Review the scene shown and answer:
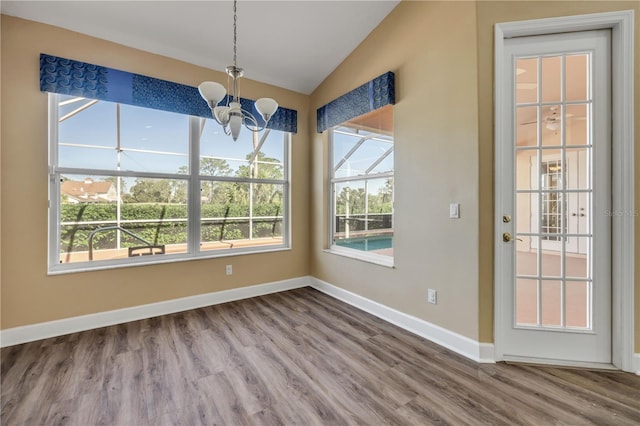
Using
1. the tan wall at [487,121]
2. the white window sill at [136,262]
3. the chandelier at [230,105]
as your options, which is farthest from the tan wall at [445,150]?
the white window sill at [136,262]

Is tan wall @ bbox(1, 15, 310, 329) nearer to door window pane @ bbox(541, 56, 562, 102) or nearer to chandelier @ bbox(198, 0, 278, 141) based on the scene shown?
chandelier @ bbox(198, 0, 278, 141)

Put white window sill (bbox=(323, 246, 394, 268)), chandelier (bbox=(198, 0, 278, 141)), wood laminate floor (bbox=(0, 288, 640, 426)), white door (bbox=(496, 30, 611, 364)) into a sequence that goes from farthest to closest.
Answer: white window sill (bbox=(323, 246, 394, 268))
white door (bbox=(496, 30, 611, 364))
chandelier (bbox=(198, 0, 278, 141))
wood laminate floor (bbox=(0, 288, 640, 426))

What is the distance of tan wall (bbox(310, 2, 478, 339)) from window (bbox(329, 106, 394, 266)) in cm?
26

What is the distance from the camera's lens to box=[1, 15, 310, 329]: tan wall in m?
2.39

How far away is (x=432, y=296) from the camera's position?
2.48m

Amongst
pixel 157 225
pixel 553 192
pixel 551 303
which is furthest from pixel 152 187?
pixel 551 303

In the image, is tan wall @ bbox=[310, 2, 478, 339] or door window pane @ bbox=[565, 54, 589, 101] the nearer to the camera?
door window pane @ bbox=[565, 54, 589, 101]

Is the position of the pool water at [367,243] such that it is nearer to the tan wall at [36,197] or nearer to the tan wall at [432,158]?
the tan wall at [432,158]

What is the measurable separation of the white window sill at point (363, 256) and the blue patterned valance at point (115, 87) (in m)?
2.25

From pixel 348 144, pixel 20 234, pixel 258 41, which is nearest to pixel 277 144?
pixel 348 144

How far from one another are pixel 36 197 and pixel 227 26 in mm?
2387

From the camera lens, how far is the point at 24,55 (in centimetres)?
244

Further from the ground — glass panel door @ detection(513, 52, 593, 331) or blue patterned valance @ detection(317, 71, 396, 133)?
blue patterned valance @ detection(317, 71, 396, 133)

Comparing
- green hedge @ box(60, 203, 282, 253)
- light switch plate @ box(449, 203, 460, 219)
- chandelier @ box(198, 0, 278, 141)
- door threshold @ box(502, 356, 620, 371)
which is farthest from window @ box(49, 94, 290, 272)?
door threshold @ box(502, 356, 620, 371)
